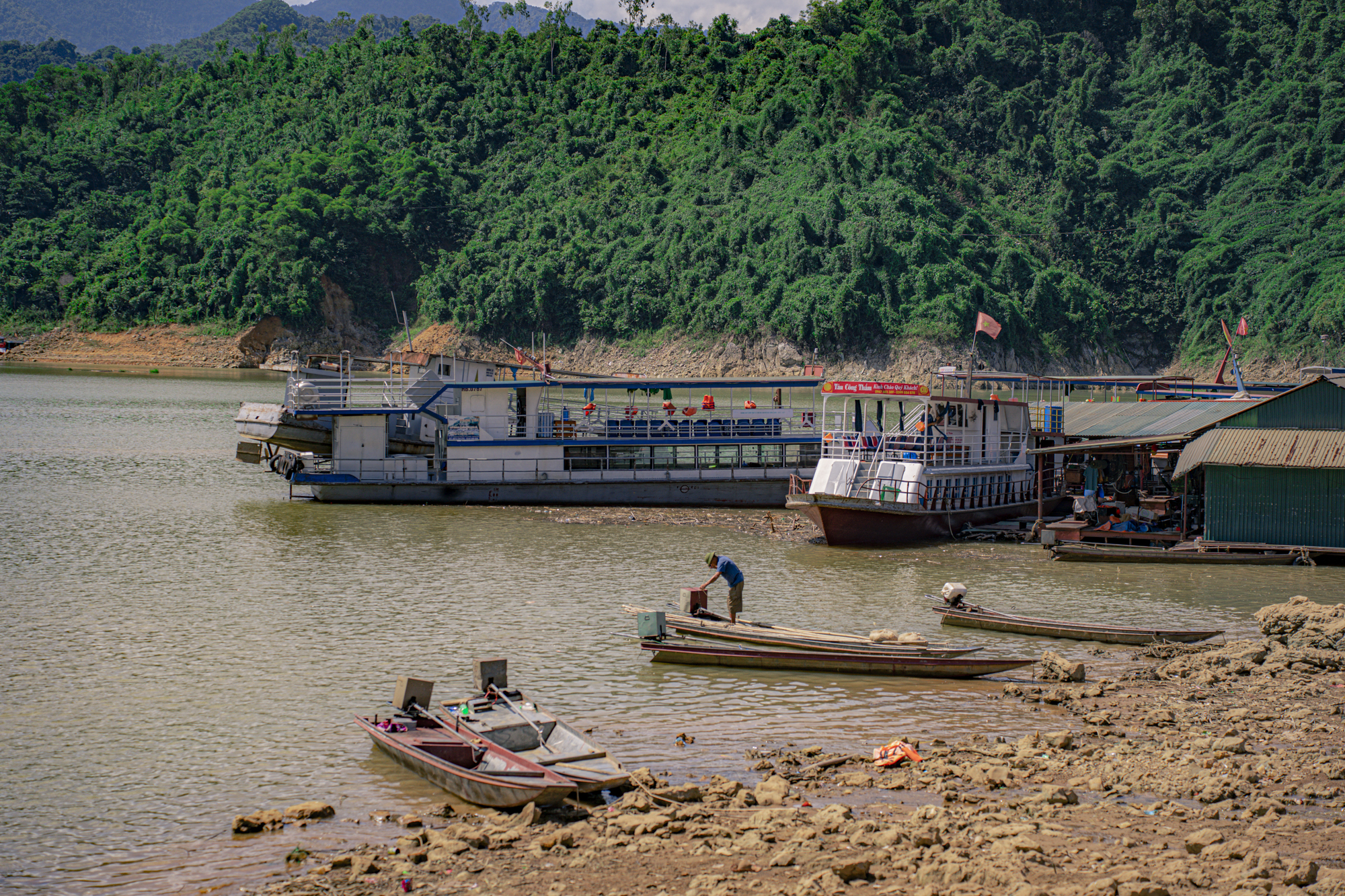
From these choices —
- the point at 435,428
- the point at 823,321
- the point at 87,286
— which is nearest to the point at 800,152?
the point at 823,321

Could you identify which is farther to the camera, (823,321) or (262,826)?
(823,321)

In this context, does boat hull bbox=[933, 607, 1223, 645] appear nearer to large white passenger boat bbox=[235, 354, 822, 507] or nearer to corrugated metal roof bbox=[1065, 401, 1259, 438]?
corrugated metal roof bbox=[1065, 401, 1259, 438]

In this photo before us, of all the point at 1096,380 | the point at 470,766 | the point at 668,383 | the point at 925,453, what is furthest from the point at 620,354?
the point at 470,766

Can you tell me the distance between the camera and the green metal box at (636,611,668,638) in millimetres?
19891

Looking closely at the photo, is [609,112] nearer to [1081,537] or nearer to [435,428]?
[435,428]

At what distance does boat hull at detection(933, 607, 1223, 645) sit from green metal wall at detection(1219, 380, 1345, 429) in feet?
36.5

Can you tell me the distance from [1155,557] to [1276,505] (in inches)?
130

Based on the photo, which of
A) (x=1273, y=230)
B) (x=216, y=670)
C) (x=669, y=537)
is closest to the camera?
(x=216, y=670)

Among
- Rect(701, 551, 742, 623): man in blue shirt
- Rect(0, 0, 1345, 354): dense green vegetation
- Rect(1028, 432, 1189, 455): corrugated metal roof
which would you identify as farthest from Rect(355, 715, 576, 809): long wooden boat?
Rect(0, 0, 1345, 354): dense green vegetation

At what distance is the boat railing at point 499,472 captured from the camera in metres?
40.2

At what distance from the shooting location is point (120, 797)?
46.3 ft

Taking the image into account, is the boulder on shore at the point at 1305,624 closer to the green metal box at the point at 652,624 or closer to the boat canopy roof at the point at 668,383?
the green metal box at the point at 652,624

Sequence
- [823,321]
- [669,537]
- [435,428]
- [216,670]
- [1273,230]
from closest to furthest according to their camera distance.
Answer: [216,670], [669,537], [435,428], [823,321], [1273,230]

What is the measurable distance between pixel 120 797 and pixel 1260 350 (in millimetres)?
120345
